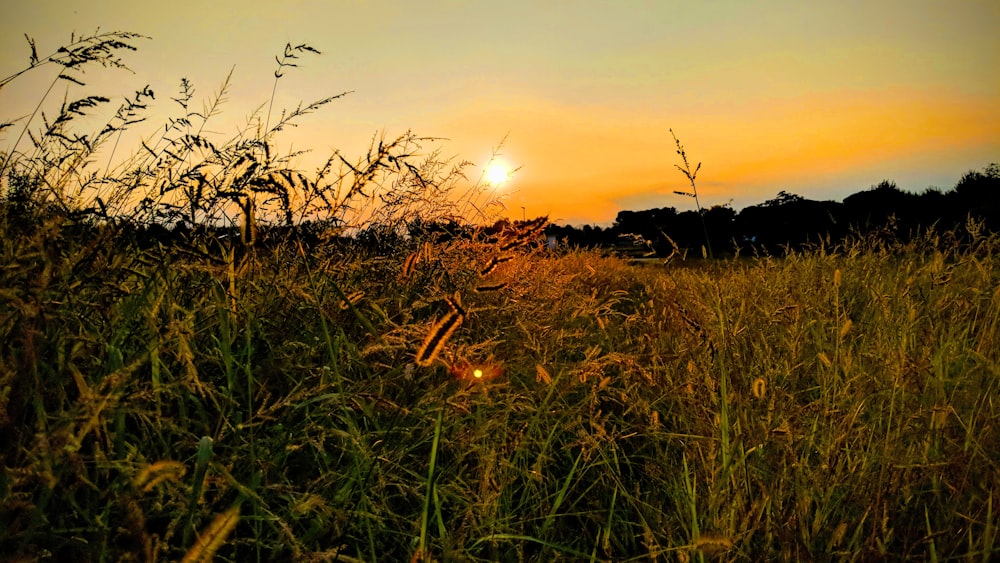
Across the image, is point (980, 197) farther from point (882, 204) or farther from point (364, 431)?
point (364, 431)

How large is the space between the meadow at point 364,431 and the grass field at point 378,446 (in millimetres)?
14

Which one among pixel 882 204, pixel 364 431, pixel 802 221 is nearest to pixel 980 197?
pixel 882 204

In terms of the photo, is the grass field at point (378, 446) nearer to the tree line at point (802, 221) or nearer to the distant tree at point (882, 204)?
the tree line at point (802, 221)

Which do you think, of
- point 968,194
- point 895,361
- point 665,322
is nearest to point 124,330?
point 895,361

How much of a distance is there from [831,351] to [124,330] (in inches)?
123

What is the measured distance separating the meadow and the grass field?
14mm

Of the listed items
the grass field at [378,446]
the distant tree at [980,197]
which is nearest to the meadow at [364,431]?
the grass field at [378,446]

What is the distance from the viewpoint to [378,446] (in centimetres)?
190

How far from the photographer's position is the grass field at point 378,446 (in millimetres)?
1224

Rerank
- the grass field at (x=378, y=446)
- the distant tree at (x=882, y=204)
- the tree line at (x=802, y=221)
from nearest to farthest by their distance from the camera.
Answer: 1. the grass field at (x=378, y=446)
2. the tree line at (x=802, y=221)
3. the distant tree at (x=882, y=204)

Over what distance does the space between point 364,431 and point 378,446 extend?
12cm

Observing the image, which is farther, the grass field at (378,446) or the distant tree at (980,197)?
the distant tree at (980,197)

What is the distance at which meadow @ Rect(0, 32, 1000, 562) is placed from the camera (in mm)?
1241

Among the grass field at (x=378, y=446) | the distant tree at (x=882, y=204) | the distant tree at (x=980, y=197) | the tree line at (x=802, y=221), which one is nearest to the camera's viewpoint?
the grass field at (x=378, y=446)
